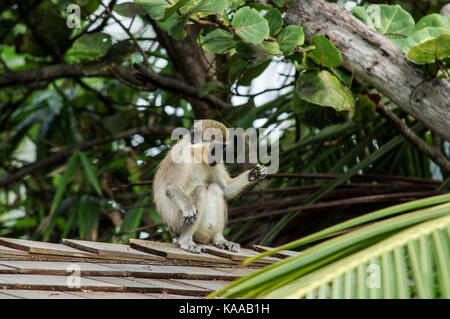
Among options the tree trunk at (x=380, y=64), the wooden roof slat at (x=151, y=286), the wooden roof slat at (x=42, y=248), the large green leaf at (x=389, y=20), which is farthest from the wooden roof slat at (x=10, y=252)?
the large green leaf at (x=389, y=20)

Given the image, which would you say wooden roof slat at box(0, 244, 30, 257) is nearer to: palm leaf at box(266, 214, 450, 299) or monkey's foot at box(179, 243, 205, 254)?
monkey's foot at box(179, 243, 205, 254)

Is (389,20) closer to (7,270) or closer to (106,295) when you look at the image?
(106,295)

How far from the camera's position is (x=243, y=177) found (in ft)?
12.5

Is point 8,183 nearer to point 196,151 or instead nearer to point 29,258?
point 196,151

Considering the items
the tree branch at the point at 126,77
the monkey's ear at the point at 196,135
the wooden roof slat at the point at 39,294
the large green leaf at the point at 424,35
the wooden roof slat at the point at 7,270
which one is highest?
the tree branch at the point at 126,77

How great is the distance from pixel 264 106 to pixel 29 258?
2.95 meters

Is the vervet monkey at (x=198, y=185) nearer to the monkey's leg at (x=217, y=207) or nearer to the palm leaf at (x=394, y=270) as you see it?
the monkey's leg at (x=217, y=207)

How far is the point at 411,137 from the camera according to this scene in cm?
Answer: 411

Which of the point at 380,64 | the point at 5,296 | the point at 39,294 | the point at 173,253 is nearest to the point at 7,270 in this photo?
the point at 39,294

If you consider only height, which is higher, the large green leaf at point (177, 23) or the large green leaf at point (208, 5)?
the large green leaf at point (177, 23)

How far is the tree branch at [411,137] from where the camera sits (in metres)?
4.00

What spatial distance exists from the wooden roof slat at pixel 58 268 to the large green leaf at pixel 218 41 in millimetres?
1292

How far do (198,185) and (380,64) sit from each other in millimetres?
1303
